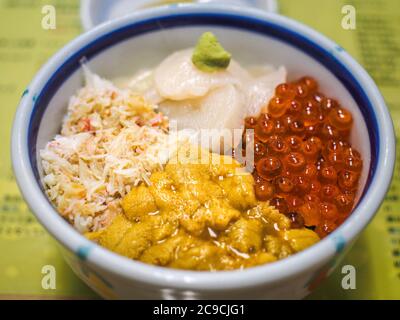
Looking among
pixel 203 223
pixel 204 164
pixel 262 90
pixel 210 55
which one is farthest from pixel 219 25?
pixel 203 223

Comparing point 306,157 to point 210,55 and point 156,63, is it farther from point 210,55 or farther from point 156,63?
point 156,63

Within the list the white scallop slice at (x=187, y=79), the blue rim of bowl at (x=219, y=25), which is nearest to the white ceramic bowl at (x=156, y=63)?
the blue rim of bowl at (x=219, y=25)

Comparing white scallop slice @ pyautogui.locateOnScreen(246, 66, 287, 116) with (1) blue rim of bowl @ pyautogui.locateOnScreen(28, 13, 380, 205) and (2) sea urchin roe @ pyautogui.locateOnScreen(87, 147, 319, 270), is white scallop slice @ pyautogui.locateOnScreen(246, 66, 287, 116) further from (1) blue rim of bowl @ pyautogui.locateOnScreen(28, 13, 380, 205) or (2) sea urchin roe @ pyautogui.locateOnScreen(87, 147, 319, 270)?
(2) sea urchin roe @ pyautogui.locateOnScreen(87, 147, 319, 270)

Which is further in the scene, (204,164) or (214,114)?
(214,114)

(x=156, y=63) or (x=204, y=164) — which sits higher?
(x=156, y=63)

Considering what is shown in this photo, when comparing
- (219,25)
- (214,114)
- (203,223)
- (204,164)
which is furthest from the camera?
(219,25)
